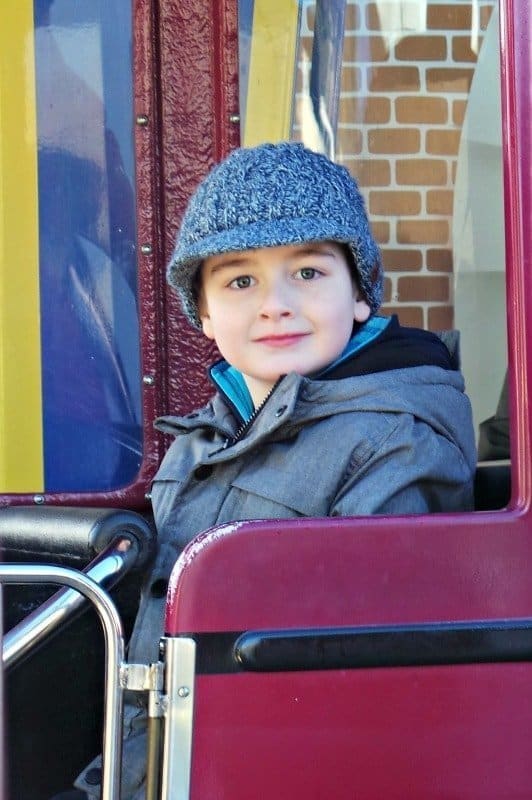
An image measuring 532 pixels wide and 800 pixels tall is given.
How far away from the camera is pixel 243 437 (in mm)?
1581

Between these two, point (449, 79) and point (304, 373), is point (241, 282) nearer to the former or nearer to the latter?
point (304, 373)

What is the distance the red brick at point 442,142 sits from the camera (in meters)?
1.91

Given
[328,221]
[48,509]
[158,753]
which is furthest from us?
[48,509]

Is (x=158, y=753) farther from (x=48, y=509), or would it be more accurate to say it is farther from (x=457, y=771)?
(x=48, y=509)

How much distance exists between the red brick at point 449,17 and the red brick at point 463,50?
0.02 meters

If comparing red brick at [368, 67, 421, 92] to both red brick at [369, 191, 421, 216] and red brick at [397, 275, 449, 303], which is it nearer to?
red brick at [369, 191, 421, 216]

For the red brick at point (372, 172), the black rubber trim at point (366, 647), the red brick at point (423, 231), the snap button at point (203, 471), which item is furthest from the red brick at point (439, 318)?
the black rubber trim at point (366, 647)

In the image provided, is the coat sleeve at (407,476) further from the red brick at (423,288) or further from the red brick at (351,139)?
the red brick at (351,139)

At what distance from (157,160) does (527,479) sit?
1153 mm

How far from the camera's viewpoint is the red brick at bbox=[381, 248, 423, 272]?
6.43 feet

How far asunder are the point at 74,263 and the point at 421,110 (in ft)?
2.22

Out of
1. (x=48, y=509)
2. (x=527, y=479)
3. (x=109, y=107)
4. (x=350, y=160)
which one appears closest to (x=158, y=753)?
(x=527, y=479)

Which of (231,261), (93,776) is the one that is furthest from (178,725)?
(231,261)

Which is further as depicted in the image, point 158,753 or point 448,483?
point 448,483
